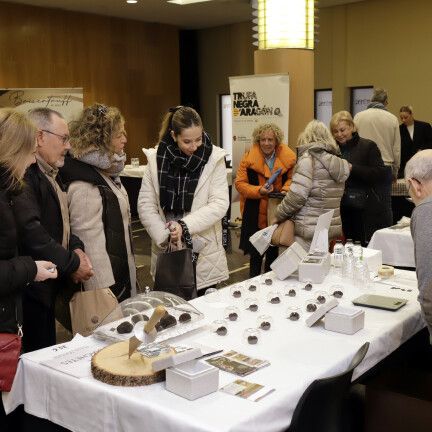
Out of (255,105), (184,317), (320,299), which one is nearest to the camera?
(184,317)

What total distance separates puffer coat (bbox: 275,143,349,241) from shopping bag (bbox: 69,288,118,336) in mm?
1978

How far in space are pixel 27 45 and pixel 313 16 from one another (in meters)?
6.64

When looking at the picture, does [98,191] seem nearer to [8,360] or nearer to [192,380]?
[8,360]

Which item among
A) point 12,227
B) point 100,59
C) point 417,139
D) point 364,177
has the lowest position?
point 364,177

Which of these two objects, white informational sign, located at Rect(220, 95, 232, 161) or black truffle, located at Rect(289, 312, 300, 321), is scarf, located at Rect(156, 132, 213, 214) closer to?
black truffle, located at Rect(289, 312, 300, 321)

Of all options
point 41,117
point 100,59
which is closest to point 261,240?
point 41,117

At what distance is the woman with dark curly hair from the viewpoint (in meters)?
2.81

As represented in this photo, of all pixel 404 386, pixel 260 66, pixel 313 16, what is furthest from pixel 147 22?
pixel 404 386

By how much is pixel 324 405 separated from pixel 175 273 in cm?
123

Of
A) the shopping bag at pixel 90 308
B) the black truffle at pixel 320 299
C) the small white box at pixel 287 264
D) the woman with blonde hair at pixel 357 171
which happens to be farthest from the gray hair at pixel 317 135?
the shopping bag at pixel 90 308

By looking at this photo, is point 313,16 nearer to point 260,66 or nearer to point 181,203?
point 260,66

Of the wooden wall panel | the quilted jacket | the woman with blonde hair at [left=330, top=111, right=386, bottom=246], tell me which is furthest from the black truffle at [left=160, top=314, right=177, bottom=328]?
the wooden wall panel

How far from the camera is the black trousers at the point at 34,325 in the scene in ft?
8.42

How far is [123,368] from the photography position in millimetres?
1816
